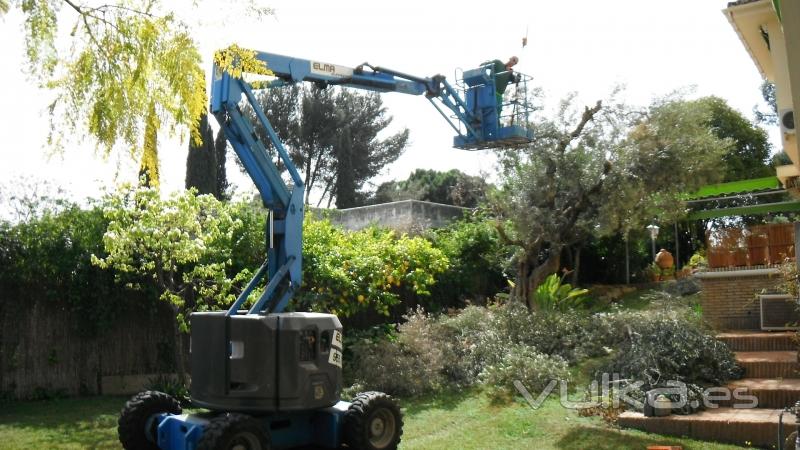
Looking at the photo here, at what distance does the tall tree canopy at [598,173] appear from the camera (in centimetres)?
1423

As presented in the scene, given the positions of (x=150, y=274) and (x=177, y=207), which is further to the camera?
(x=150, y=274)

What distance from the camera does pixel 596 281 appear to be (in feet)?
72.6

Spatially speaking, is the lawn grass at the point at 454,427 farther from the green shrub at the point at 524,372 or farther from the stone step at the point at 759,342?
the stone step at the point at 759,342

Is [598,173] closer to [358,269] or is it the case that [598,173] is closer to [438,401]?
[358,269]

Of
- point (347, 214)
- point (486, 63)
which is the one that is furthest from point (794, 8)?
point (347, 214)

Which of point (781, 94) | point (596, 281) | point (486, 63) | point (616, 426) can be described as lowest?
point (616, 426)

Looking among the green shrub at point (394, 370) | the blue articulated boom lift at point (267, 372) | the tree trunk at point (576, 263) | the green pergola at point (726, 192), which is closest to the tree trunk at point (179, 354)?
the green shrub at point (394, 370)

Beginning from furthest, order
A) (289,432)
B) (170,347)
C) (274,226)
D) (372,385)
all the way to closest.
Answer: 1. (170,347)
2. (372,385)
3. (274,226)
4. (289,432)

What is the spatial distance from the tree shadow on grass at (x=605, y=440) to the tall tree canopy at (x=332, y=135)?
2754 centimetres

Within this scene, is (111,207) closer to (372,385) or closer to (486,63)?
(372,385)

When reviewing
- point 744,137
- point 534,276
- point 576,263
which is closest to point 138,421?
point 534,276

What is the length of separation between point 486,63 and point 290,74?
4013 millimetres

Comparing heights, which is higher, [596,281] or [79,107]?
[79,107]

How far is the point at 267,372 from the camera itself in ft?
22.8
